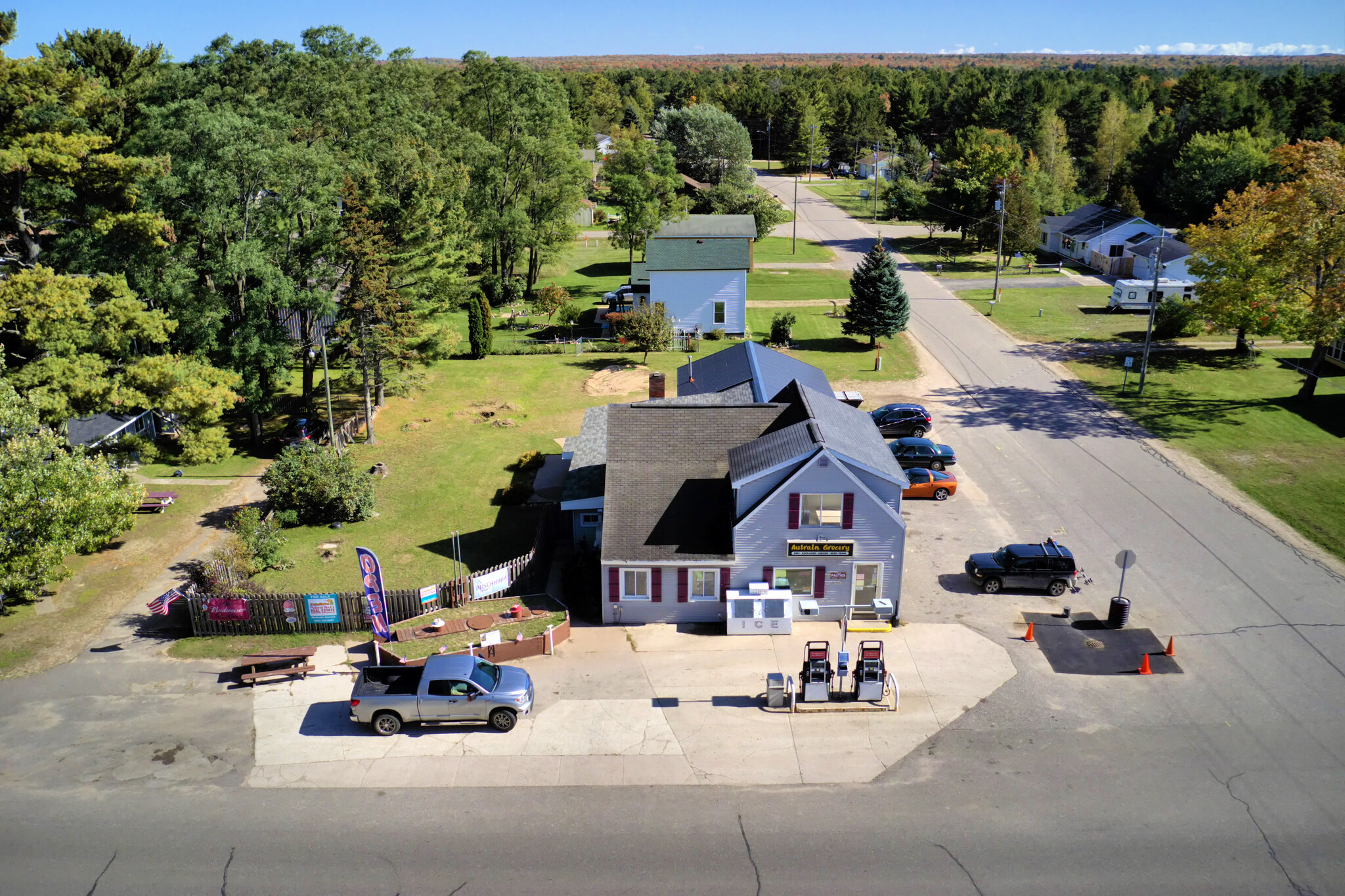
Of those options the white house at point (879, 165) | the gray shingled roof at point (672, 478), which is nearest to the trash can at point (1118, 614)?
the gray shingled roof at point (672, 478)

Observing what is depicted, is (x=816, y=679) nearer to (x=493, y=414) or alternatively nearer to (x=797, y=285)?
(x=493, y=414)

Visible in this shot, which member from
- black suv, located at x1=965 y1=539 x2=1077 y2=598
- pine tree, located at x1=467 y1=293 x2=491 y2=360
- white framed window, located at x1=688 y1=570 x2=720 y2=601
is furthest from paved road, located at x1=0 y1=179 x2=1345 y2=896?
pine tree, located at x1=467 y1=293 x2=491 y2=360

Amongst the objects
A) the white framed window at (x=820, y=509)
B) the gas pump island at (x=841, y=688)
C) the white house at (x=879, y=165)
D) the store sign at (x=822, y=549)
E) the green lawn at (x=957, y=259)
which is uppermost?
the white house at (x=879, y=165)

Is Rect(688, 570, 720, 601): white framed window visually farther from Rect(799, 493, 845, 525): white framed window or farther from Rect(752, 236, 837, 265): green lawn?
Rect(752, 236, 837, 265): green lawn

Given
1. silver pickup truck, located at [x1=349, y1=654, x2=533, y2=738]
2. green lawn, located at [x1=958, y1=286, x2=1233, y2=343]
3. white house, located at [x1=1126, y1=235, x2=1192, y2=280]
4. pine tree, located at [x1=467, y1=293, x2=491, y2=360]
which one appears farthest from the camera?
white house, located at [x1=1126, y1=235, x2=1192, y2=280]

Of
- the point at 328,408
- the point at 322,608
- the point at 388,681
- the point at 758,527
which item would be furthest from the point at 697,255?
the point at 388,681

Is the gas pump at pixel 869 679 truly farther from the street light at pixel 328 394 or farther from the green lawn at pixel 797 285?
the green lawn at pixel 797 285

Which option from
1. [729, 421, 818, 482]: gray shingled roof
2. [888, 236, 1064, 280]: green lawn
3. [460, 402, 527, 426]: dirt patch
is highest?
[888, 236, 1064, 280]: green lawn
